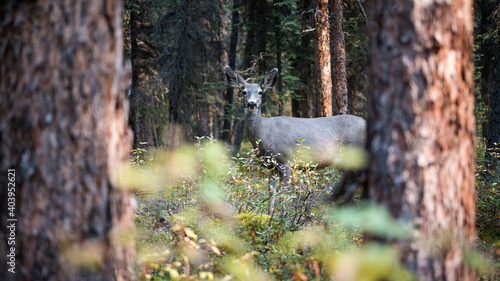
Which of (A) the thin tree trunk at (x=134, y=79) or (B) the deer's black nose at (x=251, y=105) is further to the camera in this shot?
(A) the thin tree trunk at (x=134, y=79)

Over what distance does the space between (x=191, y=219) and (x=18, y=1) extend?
4.10 metres

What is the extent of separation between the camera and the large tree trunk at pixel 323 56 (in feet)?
35.1

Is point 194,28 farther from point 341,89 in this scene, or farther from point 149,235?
point 149,235

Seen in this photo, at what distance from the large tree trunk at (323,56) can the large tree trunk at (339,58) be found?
0.61 feet

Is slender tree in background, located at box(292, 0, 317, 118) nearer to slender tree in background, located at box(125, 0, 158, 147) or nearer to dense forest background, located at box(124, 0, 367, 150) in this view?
dense forest background, located at box(124, 0, 367, 150)

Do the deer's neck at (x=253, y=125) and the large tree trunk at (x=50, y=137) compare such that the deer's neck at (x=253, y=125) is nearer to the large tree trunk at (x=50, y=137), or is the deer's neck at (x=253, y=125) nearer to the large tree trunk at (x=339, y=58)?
the large tree trunk at (x=339, y=58)

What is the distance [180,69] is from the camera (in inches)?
614

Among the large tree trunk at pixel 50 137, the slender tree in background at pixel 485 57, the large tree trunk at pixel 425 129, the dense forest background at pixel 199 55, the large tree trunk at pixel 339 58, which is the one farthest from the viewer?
the slender tree in background at pixel 485 57

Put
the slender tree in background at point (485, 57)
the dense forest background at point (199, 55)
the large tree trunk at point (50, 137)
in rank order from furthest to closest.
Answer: the slender tree in background at point (485, 57)
the dense forest background at point (199, 55)
the large tree trunk at point (50, 137)

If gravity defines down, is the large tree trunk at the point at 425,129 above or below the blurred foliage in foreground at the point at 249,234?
above

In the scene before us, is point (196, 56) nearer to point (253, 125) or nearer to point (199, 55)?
point (199, 55)

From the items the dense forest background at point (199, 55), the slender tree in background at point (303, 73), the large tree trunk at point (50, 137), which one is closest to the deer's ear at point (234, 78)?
the dense forest background at point (199, 55)

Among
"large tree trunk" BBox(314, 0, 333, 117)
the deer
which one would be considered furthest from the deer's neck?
"large tree trunk" BBox(314, 0, 333, 117)

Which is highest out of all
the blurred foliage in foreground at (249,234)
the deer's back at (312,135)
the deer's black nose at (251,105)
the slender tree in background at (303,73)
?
the slender tree in background at (303,73)
